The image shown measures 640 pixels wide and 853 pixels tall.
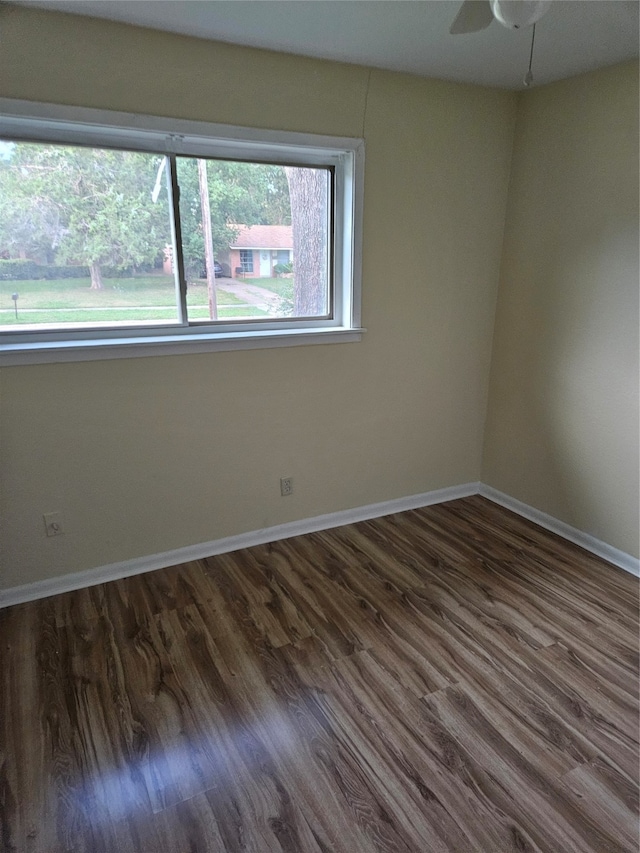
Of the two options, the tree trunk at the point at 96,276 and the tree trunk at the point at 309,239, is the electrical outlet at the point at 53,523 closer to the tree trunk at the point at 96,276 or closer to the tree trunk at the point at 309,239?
the tree trunk at the point at 96,276

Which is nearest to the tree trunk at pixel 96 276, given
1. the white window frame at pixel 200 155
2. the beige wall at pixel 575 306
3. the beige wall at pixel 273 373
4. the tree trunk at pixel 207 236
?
the white window frame at pixel 200 155

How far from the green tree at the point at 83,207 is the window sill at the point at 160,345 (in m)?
0.31

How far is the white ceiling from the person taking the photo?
191 centimetres

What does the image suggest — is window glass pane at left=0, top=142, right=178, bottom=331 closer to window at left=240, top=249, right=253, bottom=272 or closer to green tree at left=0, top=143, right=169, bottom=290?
green tree at left=0, top=143, right=169, bottom=290

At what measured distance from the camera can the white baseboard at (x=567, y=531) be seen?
9.00 feet

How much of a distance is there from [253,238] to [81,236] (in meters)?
0.81

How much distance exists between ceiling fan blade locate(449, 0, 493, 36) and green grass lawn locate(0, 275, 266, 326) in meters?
1.51

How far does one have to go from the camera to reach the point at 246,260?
267 centimetres

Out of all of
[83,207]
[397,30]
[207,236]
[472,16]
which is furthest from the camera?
[207,236]

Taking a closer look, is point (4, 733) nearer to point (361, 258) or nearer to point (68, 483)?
point (68, 483)

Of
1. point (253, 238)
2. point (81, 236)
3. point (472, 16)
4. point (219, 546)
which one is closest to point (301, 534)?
point (219, 546)

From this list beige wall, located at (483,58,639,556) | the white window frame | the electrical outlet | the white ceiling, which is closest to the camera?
the white ceiling

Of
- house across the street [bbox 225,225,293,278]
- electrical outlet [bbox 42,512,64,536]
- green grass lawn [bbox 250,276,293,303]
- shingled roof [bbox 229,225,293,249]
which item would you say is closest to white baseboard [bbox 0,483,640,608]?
electrical outlet [bbox 42,512,64,536]

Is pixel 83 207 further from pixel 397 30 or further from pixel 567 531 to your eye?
pixel 567 531
